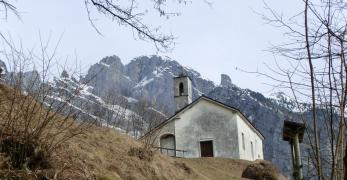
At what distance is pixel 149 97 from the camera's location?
8300cm

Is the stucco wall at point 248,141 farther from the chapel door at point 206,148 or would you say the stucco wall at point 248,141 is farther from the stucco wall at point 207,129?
the chapel door at point 206,148

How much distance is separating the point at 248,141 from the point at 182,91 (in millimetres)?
6958

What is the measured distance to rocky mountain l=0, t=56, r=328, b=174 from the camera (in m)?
7.43

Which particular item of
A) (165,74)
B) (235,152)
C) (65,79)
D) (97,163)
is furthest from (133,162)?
(165,74)

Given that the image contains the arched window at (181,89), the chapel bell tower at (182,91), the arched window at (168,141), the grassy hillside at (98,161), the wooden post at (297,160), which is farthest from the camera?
the arched window at (181,89)

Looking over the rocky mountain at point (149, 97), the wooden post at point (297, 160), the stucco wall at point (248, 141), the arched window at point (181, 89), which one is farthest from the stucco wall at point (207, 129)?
the wooden post at point (297, 160)

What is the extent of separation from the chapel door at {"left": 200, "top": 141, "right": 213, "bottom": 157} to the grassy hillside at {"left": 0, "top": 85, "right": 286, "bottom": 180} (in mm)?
24052

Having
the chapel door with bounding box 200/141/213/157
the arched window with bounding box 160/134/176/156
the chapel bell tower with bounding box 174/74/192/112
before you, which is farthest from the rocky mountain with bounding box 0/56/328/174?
the chapel door with bounding box 200/141/213/157

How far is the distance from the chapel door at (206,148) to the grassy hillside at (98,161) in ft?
78.9

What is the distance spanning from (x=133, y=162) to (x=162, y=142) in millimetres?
28942

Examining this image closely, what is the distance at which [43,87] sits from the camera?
6.83 meters

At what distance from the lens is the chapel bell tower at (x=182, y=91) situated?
41.2 meters

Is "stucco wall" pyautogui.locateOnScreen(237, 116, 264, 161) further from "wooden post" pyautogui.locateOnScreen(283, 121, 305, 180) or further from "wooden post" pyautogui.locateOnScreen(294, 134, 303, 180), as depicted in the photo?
"wooden post" pyautogui.locateOnScreen(294, 134, 303, 180)

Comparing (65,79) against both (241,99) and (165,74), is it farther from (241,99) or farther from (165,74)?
(165,74)
